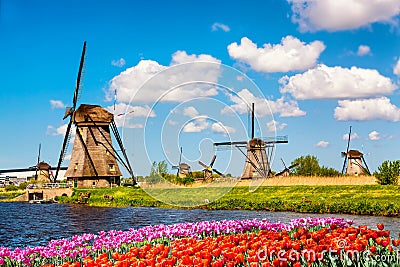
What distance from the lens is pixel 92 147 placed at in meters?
41.5

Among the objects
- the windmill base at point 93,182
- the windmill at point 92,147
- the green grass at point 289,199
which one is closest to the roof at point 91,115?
the windmill at point 92,147

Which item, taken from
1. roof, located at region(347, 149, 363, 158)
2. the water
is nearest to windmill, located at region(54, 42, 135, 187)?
the water

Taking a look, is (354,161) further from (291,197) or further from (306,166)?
(291,197)

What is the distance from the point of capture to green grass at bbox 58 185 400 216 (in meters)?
21.5

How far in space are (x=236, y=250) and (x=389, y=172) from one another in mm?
25521

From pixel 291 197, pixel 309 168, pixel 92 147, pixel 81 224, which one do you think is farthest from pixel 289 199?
pixel 309 168

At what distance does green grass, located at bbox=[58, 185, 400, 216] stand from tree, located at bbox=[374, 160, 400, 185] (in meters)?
2.69

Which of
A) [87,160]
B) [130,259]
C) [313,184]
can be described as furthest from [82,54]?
[130,259]

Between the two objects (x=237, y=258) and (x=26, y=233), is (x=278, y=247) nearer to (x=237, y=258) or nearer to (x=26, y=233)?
(x=237, y=258)

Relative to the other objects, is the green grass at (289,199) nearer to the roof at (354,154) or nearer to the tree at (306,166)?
the tree at (306,166)

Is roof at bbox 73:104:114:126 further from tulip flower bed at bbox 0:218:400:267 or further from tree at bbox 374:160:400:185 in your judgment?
tulip flower bed at bbox 0:218:400:267

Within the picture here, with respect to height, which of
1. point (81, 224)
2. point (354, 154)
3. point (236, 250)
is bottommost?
point (81, 224)

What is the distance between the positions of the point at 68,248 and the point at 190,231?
90.4 inches

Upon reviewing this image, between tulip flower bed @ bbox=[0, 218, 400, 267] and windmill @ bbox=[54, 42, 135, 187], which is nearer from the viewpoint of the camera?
tulip flower bed @ bbox=[0, 218, 400, 267]
